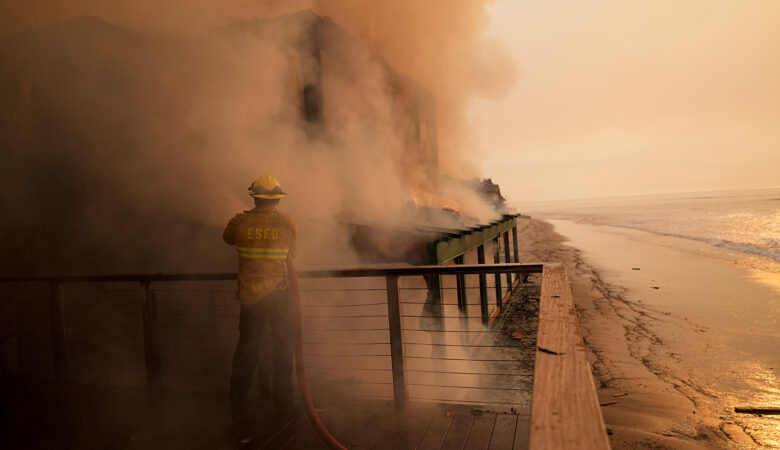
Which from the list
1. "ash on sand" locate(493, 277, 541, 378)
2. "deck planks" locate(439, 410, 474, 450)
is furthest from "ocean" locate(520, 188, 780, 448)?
"deck planks" locate(439, 410, 474, 450)

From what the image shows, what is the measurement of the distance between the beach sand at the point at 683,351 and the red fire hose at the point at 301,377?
2546 mm

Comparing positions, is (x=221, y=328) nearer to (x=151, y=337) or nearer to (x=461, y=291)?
(x=151, y=337)

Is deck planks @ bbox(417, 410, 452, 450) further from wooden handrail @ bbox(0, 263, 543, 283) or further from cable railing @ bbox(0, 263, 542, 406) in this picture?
wooden handrail @ bbox(0, 263, 543, 283)

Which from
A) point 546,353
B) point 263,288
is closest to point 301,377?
point 263,288

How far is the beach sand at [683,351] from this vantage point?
3.99m

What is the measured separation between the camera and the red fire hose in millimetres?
2492

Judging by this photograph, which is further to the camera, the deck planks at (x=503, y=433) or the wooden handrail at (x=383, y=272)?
the wooden handrail at (x=383, y=272)

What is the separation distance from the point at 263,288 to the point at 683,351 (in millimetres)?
7302

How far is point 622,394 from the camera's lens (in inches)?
197

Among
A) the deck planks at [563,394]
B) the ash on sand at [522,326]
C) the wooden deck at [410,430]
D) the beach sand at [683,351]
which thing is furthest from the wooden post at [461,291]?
the deck planks at [563,394]

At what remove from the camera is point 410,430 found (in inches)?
104

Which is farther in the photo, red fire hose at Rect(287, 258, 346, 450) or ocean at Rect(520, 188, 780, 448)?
ocean at Rect(520, 188, 780, 448)

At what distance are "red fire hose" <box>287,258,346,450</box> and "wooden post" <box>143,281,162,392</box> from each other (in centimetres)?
141

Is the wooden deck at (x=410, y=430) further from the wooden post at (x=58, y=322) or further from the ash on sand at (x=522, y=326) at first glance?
the ash on sand at (x=522, y=326)
